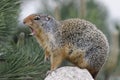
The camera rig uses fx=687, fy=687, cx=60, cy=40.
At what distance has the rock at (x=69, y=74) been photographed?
483 centimetres

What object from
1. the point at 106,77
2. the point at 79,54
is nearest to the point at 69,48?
the point at 79,54

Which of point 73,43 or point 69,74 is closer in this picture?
point 69,74

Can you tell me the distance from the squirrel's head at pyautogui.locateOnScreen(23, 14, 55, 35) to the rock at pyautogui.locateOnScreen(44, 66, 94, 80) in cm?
40

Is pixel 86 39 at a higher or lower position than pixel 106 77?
higher

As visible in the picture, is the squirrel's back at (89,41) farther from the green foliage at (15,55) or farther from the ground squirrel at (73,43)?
the green foliage at (15,55)

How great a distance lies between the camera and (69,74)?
489 centimetres

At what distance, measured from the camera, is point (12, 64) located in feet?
17.4

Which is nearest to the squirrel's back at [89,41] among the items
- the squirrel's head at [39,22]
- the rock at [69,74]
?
the squirrel's head at [39,22]

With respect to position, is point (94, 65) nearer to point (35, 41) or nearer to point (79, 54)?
point (79, 54)

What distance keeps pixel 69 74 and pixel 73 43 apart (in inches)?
16.8

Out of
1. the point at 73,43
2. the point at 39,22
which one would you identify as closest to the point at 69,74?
the point at 73,43

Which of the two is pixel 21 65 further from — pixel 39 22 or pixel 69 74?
pixel 69 74

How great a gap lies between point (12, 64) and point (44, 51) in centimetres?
27

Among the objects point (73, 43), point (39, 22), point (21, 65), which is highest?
point (39, 22)
